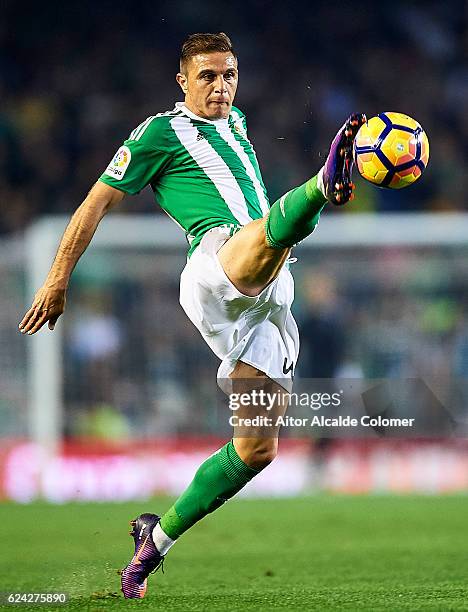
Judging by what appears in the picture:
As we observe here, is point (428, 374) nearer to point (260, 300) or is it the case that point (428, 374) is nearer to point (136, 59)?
point (136, 59)

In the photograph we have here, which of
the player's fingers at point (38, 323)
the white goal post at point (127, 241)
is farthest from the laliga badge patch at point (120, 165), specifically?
the white goal post at point (127, 241)

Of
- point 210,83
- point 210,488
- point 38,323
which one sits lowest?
point 210,488

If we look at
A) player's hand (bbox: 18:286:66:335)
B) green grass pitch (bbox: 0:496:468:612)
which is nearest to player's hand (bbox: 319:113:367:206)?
player's hand (bbox: 18:286:66:335)

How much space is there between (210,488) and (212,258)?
0.92 meters

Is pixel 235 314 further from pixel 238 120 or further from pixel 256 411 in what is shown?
pixel 238 120

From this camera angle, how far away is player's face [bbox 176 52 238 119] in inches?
190

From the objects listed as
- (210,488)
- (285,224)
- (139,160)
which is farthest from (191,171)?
(210,488)

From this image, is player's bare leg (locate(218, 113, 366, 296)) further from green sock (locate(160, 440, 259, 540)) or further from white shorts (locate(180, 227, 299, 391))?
green sock (locate(160, 440, 259, 540))

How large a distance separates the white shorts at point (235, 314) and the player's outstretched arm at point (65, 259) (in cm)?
42

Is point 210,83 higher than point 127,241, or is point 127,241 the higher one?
point 127,241

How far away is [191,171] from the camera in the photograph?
16.0ft

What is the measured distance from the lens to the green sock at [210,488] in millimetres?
4668

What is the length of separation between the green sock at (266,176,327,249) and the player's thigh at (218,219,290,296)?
0.26 feet

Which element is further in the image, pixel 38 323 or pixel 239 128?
pixel 239 128
